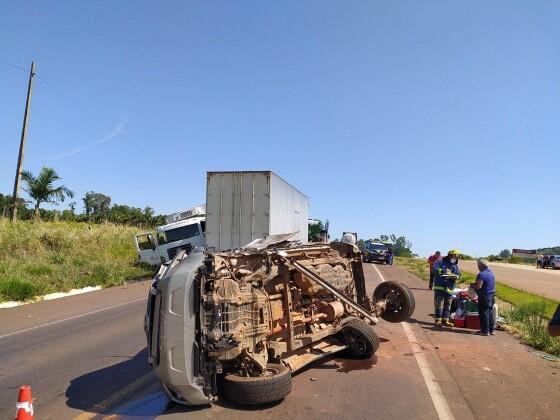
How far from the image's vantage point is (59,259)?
20.4 m

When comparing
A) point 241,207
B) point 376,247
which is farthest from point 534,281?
point 241,207

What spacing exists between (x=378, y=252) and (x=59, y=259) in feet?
84.1

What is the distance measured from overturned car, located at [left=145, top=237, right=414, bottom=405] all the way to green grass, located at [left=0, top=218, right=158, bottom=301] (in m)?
11.0

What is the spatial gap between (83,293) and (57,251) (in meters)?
7.31

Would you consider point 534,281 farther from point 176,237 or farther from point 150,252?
point 150,252

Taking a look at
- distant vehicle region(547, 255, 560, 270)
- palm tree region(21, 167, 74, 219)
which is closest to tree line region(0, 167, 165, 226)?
palm tree region(21, 167, 74, 219)

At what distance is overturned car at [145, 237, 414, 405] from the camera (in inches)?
185

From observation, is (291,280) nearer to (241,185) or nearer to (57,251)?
(241,185)

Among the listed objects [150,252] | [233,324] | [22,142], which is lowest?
[233,324]

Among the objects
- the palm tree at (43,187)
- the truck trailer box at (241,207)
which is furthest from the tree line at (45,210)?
the truck trailer box at (241,207)

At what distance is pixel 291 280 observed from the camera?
6395 millimetres

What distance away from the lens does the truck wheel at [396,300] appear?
8.70 m

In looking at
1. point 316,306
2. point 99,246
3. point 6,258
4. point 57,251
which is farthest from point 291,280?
point 99,246

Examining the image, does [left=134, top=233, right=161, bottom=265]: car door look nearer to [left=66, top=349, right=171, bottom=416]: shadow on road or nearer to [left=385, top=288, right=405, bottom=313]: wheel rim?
[left=385, top=288, right=405, bottom=313]: wheel rim
